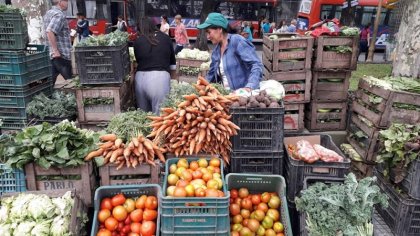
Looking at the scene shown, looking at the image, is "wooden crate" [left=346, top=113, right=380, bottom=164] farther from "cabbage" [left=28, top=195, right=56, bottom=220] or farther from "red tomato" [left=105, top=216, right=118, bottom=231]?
"cabbage" [left=28, top=195, right=56, bottom=220]

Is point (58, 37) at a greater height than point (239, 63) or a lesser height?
greater

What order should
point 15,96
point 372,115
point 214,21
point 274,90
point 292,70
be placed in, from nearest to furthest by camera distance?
point 274,90 → point 214,21 → point 372,115 → point 15,96 → point 292,70

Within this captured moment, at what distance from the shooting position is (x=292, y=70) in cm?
582

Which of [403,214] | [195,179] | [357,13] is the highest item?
[357,13]

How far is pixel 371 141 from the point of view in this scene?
4891mm

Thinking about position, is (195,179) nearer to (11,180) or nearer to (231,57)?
(11,180)

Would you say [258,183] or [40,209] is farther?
[258,183]

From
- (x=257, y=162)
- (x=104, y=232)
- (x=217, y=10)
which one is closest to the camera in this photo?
(x=104, y=232)

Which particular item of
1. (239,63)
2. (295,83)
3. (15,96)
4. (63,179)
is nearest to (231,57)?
(239,63)

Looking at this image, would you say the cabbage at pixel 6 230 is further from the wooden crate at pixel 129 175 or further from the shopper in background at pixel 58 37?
the shopper in background at pixel 58 37

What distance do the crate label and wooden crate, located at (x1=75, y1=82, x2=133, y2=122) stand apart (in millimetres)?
1826

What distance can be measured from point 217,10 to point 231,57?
1858 centimetres

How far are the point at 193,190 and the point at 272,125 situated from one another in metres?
1.22

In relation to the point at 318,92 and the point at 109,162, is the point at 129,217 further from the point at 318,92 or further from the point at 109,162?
the point at 318,92
